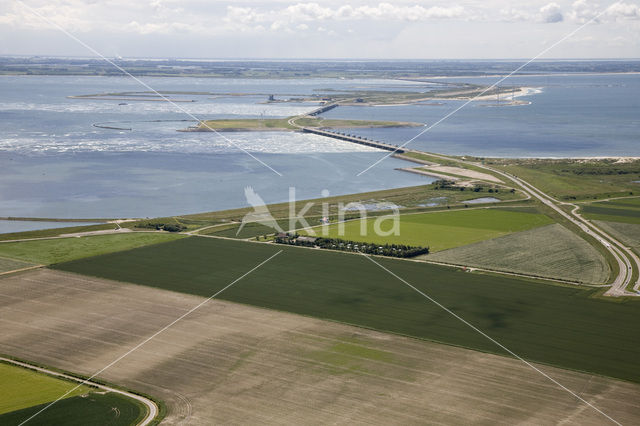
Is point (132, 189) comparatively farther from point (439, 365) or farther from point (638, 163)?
point (638, 163)

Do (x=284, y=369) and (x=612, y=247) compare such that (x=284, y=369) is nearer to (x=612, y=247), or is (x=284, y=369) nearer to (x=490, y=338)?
(x=490, y=338)

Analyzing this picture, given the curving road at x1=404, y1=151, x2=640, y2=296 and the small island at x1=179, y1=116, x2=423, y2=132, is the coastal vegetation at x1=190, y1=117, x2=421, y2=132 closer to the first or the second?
the small island at x1=179, y1=116, x2=423, y2=132

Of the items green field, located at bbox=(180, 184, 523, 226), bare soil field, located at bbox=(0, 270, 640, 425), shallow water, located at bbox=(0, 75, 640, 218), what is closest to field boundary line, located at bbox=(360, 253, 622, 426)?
bare soil field, located at bbox=(0, 270, 640, 425)

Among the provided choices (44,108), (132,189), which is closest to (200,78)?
(44,108)

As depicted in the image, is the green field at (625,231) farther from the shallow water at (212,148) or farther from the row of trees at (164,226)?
the row of trees at (164,226)

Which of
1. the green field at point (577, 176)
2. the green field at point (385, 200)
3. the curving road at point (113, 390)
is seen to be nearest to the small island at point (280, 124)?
the green field at point (577, 176)
